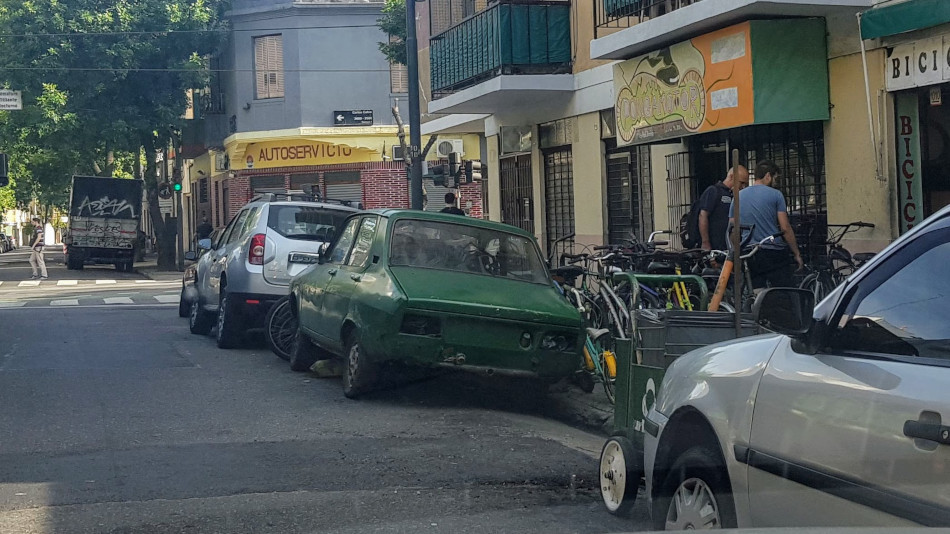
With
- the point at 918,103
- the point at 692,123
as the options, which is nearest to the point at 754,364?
the point at 918,103

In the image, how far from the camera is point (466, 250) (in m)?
9.82

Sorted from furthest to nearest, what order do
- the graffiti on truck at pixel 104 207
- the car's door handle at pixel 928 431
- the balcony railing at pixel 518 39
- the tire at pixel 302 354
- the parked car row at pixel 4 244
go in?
the parked car row at pixel 4 244
the graffiti on truck at pixel 104 207
the balcony railing at pixel 518 39
the tire at pixel 302 354
the car's door handle at pixel 928 431

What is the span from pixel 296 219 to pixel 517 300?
485 cm

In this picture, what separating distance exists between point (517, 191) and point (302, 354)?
10.6 m

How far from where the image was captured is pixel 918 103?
11.3 m

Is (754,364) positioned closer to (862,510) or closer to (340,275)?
(862,510)

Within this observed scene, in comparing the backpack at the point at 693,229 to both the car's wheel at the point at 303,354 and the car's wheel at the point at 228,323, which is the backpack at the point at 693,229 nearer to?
the car's wheel at the point at 303,354

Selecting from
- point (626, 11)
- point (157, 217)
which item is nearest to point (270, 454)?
point (626, 11)

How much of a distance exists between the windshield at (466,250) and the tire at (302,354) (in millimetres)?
1945

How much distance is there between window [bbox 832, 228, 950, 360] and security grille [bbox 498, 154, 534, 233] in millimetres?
16565

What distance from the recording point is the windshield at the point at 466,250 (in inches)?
382

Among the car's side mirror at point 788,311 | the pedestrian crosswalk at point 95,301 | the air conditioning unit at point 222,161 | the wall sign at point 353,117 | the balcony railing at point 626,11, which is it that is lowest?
the pedestrian crosswalk at point 95,301

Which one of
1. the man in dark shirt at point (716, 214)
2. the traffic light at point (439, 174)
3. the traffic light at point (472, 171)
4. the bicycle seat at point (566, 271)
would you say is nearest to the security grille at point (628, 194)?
the traffic light at point (439, 174)

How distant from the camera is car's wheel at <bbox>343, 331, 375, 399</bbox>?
30.2ft
